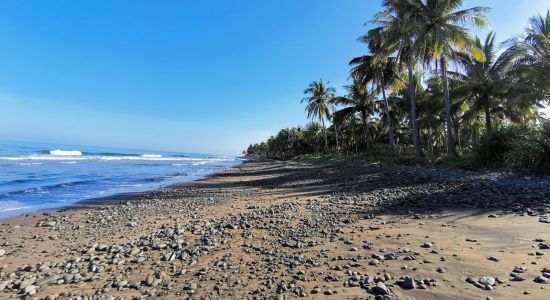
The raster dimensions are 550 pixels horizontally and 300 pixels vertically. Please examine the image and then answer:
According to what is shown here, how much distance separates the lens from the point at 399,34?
70.4 feet

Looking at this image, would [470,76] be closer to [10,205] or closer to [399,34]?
[399,34]

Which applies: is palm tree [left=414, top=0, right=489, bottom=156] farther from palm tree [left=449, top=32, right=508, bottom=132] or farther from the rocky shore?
the rocky shore

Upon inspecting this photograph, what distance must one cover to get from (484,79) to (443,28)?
658cm

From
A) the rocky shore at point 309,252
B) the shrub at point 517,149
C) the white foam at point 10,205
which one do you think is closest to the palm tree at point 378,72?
the shrub at point 517,149

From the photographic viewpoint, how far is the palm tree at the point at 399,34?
2022cm

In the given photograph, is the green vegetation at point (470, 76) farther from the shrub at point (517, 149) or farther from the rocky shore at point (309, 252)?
the rocky shore at point (309, 252)

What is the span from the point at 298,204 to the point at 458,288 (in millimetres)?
6413

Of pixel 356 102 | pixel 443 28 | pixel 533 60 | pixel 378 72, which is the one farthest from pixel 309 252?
pixel 356 102

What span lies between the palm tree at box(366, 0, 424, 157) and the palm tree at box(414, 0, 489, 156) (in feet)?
1.27

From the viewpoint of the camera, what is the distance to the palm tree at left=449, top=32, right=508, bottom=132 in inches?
890

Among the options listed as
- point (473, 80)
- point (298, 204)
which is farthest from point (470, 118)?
point (298, 204)

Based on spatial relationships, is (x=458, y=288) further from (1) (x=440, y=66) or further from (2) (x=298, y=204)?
(1) (x=440, y=66)

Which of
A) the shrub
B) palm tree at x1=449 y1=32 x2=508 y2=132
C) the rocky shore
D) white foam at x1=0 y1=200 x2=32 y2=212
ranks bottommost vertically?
white foam at x1=0 y1=200 x2=32 y2=212

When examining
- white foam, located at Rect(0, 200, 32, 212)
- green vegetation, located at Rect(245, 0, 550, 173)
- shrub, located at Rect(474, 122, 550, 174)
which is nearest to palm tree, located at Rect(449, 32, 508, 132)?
green vegetation, located at Rect(245, 0, 550, 173)
